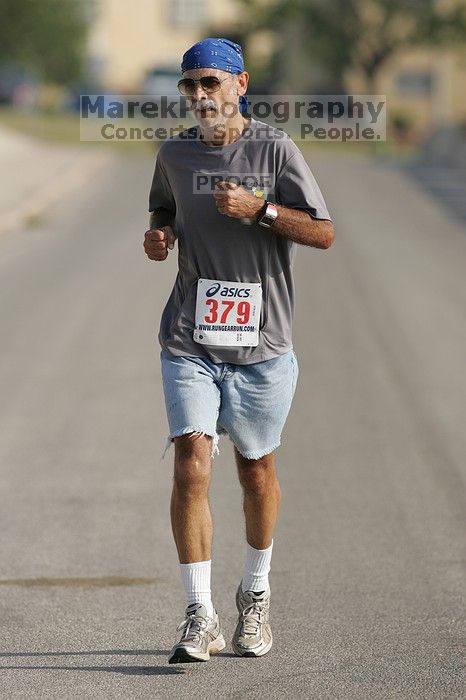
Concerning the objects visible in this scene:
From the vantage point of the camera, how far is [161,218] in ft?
18.3

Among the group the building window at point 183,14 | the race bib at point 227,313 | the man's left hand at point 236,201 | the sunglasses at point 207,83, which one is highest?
the building window at point 183,14

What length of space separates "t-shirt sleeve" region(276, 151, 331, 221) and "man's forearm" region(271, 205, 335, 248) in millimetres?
25

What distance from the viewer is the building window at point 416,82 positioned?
7956cm

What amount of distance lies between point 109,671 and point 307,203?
1.64 meters

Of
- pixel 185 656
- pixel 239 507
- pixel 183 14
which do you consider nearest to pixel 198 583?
pixel 185 656

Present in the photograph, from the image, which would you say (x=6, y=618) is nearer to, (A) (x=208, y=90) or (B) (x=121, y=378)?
(A) (x=208, y=90)

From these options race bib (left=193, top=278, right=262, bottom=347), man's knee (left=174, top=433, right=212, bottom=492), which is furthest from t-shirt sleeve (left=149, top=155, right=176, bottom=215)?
man's knee (left=174, top=433, right=212, bottom=492)

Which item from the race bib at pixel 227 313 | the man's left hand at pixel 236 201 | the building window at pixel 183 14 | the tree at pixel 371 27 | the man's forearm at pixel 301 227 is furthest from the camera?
the building window at pixel 183 14

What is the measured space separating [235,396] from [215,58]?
3.68 ft

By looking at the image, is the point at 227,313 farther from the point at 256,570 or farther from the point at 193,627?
the point at 193,627

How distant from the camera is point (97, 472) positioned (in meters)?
8.57

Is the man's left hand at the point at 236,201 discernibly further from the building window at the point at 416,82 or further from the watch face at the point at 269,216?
the building window at the point at 416,82

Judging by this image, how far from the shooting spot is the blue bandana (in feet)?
17.5

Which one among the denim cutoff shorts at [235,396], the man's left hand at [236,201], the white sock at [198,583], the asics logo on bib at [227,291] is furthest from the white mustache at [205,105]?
the white sock at [198,583]
